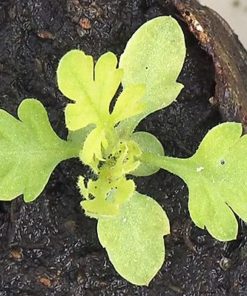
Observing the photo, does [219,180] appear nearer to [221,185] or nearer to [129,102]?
[221,185]

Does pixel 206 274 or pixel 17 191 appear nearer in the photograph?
pixel 17 191

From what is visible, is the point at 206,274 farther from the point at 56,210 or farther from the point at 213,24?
the point at 213,24

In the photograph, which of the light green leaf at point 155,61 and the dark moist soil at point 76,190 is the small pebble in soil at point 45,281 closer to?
the dark moist soil at point 76,190

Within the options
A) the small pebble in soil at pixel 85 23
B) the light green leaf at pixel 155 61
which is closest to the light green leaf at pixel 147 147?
the light green leaf at pixel 155 61

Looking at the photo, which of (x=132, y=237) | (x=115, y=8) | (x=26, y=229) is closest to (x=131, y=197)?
(x=132, y=237)

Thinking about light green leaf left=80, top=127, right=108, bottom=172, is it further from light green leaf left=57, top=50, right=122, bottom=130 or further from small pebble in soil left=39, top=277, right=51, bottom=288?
small pebble in soil left=39, top=277, right=51, bottom=288

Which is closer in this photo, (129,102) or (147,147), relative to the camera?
(129,102)

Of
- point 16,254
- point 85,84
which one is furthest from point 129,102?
point 16,254
